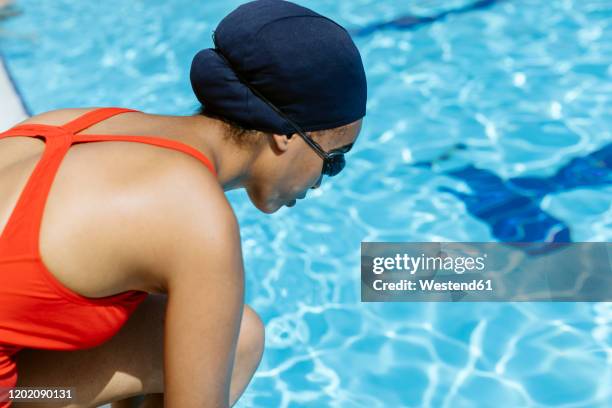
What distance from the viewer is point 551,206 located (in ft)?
14.8

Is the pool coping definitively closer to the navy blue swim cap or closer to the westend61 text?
the westend61 text

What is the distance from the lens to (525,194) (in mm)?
4598

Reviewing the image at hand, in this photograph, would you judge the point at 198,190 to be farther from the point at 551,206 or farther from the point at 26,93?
the point at 26,93

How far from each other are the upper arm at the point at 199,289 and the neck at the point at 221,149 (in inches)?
7.1

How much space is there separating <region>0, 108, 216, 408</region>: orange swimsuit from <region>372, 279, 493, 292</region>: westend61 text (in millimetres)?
2086

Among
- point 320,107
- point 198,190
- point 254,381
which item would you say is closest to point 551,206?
point 254,381

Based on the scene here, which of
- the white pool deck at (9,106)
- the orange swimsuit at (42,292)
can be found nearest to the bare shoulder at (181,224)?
the orange swimsuit at (42,292)

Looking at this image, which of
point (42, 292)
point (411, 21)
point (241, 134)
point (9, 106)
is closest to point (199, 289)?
point (42, 292)

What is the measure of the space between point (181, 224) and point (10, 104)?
3.85 meters

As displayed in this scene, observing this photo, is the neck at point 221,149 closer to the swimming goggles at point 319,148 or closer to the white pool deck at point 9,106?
the swimming goggles at point 319,148

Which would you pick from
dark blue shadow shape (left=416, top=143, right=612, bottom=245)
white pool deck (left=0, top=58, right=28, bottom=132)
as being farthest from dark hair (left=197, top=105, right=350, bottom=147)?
white pool deck (left=0, top=58, right=28, bottom=132)

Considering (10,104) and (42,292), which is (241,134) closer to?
(42,292)

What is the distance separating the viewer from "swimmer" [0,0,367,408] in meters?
1.86

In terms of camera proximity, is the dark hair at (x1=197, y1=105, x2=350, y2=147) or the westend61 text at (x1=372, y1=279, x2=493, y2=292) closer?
the dark hair at (x1=197, y1=105, x2=350, y2=147)
